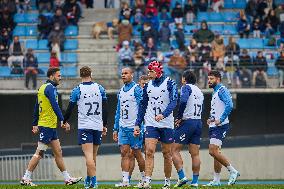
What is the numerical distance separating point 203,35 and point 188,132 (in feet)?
42.3

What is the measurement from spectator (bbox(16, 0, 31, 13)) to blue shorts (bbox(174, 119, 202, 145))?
674 inches

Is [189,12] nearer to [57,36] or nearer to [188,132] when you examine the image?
[57,36]

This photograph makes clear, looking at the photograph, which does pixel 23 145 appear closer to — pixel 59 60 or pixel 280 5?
pixel 59 60

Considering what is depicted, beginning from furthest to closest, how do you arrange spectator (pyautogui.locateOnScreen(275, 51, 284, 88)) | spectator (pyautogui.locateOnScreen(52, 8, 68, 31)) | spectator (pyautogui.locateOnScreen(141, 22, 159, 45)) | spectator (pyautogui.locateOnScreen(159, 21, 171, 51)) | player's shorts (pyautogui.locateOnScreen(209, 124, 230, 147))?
spectator (pyautogui.locateOnScreen(52, 8, 68, 31))
spectator (pyautogui.locateOnScreen(141, 22, 159, 45))
spectator (pyautogui.locateOnScreen(159, 21, 171, 51))
spectator (pyautogui.locateOnScreen(275, 51, 284, 88))
player's shorts (pyautogui.locateOnScreen(209, 124, 230, 147))

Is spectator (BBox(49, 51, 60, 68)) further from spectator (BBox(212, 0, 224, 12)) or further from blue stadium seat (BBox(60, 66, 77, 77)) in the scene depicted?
spectator (BBox(212, 0, 224, 12))

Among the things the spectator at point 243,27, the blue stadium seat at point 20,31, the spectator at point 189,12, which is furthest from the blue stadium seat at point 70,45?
the spectator at point 243,27

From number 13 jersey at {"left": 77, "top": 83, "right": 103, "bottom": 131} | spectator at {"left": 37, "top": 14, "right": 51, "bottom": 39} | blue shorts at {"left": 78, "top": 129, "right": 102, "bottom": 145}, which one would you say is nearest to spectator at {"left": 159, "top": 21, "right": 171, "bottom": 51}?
spectator at {"left": 37, "top": 14, "right": 51, "bottom": 39}

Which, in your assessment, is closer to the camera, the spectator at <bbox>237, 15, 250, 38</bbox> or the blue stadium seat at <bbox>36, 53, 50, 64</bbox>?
the blue stadium seat at <bbox>36, 53, 50, 64</bbox>

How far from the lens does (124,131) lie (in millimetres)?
20688

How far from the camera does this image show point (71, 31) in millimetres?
35219

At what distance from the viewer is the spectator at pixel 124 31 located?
111 ft

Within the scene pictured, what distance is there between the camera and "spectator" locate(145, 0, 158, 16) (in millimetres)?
35469

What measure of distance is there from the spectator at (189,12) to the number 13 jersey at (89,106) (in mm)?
16025

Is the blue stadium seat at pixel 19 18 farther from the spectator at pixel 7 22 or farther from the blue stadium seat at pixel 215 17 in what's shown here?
the blue stadium seat at pixel 215 17
